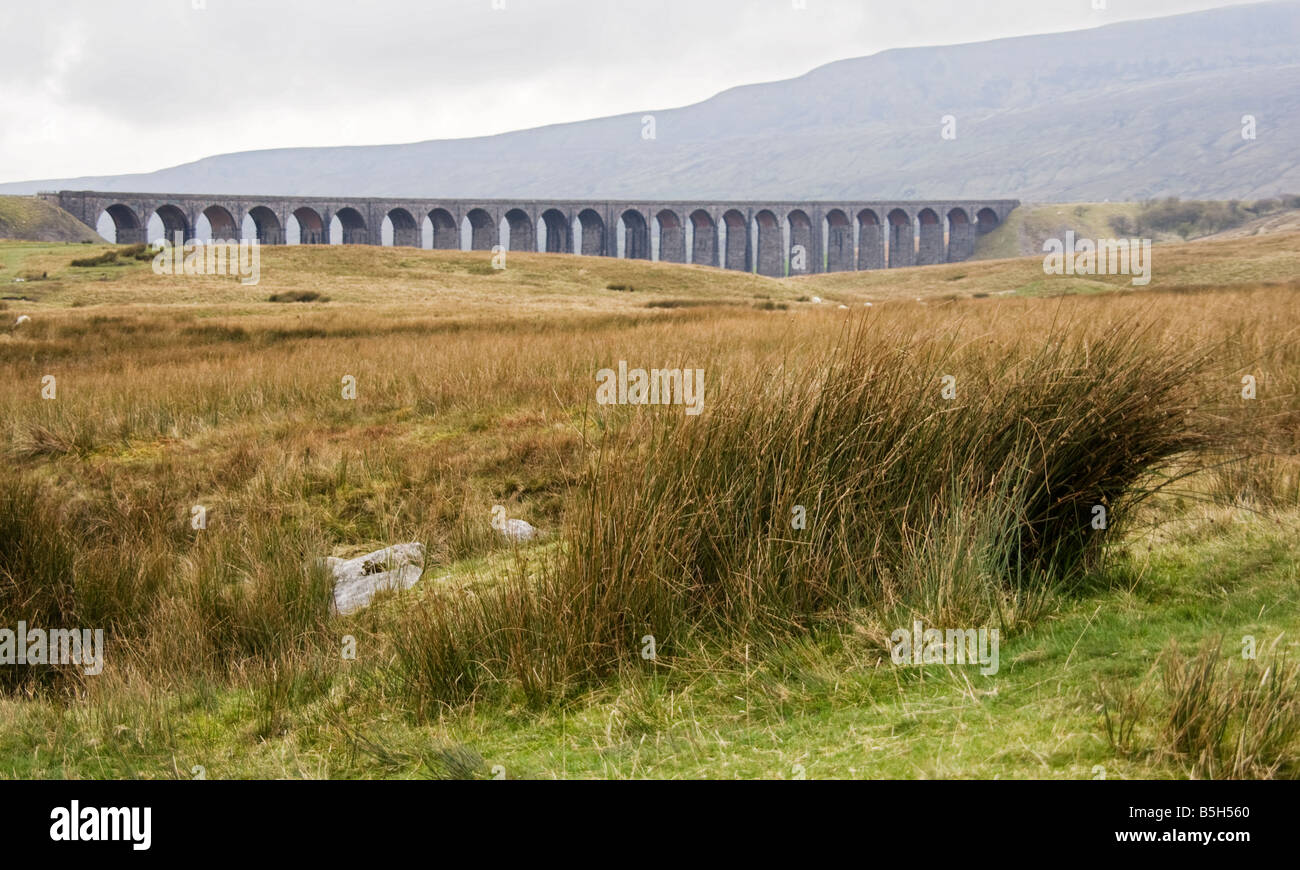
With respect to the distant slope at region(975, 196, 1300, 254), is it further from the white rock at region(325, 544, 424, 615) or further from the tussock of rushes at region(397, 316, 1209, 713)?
the tussock of rushes at region(397, 316, 1209, 713)

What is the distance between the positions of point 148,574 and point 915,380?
4099mm

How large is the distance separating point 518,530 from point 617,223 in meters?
87.6

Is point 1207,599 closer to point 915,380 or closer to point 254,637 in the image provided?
point 915,380

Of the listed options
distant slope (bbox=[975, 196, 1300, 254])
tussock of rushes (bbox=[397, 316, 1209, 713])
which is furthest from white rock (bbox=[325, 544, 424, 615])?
distant slope (bbox=[975, 196, 1300, 254])

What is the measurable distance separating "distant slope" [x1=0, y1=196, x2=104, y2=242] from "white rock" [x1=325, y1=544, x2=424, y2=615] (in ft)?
217

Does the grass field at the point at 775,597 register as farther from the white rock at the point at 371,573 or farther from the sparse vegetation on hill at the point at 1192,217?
the sparse vegetation on hill at the point at 1192,217

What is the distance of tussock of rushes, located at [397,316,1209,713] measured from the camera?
12.6ft

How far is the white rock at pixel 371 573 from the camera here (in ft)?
18.1

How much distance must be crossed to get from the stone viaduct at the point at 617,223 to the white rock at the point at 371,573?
5669 centimetres

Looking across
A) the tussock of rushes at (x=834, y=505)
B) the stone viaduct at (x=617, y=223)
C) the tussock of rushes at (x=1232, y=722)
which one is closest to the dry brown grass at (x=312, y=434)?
the tussock of rushes at (x=834, y=505)

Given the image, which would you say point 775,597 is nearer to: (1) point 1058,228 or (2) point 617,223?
(2) point 617,223

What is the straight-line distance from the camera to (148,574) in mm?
5754

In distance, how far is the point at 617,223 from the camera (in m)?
92.3
